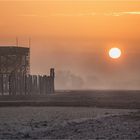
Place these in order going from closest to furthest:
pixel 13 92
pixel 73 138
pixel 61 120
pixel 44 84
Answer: pixel 73 138 < pixel 61 120 < pixel 13 92 < pixel 44 84

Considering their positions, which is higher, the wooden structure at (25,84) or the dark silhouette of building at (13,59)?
the dark silhouette of building at (13,59)

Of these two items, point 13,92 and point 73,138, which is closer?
Answer: point 73,138

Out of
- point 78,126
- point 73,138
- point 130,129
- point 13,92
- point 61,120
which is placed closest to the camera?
point 73,138

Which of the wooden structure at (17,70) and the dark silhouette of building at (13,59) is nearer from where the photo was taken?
the wooden structure at (17,70)

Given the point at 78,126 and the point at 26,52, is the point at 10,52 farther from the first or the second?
the point at 78,126

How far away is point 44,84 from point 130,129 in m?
65.6

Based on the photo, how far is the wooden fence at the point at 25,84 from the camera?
81.6m

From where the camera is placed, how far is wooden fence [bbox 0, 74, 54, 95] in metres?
81.6

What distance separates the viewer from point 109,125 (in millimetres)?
32438

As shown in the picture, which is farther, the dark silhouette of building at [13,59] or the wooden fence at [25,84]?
the dark silhouette of building at [13,59]

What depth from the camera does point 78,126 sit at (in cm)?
3219

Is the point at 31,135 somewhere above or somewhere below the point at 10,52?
below

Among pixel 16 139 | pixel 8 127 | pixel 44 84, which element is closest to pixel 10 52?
pixel 44 84

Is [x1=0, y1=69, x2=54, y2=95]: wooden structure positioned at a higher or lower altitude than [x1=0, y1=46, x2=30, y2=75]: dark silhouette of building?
lower
